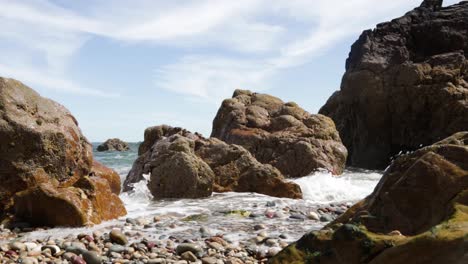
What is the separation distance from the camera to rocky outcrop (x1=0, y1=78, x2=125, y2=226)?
8398 millimetres

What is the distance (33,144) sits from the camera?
8.97 metres

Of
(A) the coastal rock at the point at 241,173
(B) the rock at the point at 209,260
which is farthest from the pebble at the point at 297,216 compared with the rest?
(A) the coastal rock at the point at 241,173

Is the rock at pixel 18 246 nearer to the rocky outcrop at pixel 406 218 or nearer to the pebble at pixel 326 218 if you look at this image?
the rocky outcrop at pixel 406 218

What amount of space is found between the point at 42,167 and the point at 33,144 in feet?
1.51

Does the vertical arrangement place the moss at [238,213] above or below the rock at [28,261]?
below

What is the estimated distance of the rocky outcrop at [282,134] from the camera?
17.2 m

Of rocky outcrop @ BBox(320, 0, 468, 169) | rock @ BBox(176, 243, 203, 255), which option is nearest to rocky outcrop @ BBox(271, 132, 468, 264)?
rock @ BBox(176, 243, 203, 255)

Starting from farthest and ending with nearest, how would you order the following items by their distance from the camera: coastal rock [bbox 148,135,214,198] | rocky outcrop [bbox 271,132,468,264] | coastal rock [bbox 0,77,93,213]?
coastal rock [bbox 148,135,214,198] → coastal rock [bbox 0,77,93,213] → rocky outcrop [bbox 271,132,468,264]

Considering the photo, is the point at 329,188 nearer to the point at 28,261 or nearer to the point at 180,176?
the point at 180,176

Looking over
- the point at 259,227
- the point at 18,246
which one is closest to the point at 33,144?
the point at 18,246

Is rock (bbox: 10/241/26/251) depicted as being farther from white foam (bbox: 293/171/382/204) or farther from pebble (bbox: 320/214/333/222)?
white foam (bbox: 293/171/382/204)

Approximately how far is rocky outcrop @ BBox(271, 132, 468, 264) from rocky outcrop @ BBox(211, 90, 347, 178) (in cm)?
1222

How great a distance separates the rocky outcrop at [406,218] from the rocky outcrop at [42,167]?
5.37 meters

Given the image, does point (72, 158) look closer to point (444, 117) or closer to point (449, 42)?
point (444, 117)
